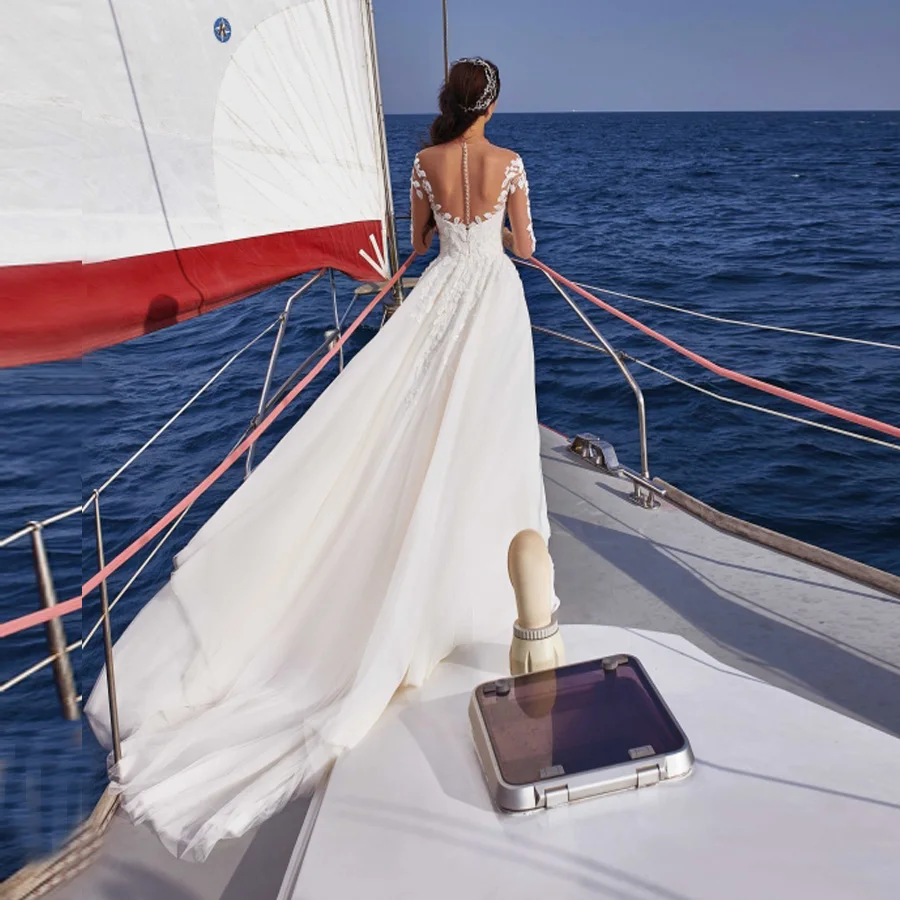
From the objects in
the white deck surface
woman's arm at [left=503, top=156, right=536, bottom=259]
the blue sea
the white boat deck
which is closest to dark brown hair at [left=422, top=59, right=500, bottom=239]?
woman's arm at [left=503, top=156, right=536, bottom=259]

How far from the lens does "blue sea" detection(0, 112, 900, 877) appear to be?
0.57 metres

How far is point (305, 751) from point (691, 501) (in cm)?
224

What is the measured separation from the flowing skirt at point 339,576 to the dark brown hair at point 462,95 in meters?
0.43

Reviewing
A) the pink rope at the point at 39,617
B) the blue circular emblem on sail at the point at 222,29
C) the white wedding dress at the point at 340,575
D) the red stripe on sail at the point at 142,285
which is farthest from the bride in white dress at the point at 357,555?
the pink rope at the point at 39,617

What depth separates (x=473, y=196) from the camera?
2570mm

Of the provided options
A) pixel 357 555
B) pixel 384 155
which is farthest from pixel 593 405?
pixel 357 555

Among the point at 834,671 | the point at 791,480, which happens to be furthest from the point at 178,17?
the point at 791,480

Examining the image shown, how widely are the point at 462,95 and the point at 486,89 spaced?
0.07 m

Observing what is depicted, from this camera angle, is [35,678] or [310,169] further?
[310,169]

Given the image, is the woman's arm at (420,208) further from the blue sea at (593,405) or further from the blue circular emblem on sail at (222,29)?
the blue sea at (593,405)

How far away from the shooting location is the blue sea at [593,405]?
57 centimetres

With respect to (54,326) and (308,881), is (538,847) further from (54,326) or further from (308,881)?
(54,326)

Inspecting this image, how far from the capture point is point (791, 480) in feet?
21.1

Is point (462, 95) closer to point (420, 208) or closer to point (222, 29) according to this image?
point (420, 208)
